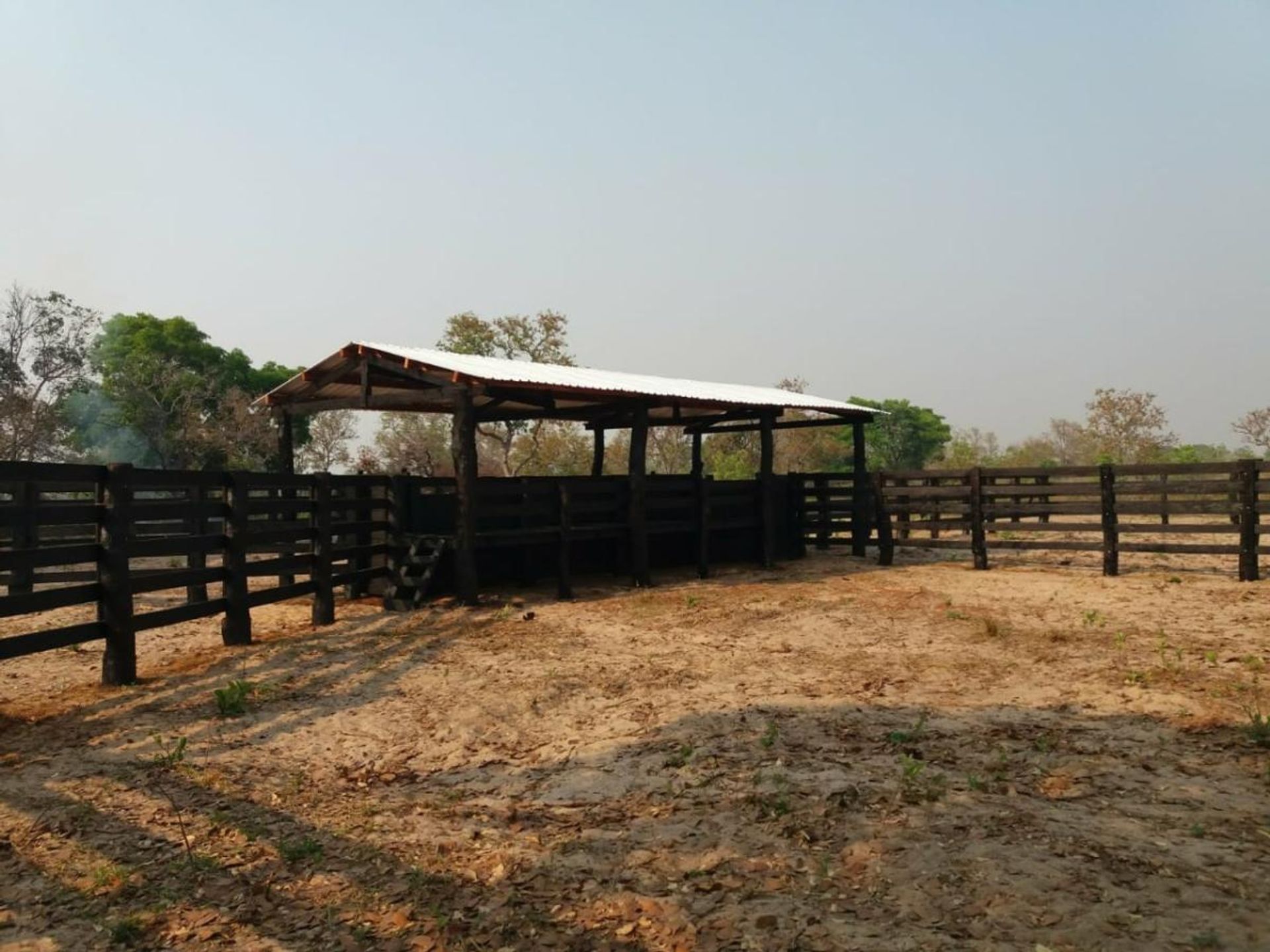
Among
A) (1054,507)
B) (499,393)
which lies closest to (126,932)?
(499,393)

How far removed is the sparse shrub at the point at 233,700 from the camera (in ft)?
19.4

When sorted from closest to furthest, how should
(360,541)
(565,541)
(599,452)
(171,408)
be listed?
(360,541) < (565,541) < (599,452) < (171,408)

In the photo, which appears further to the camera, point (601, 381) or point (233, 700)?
point (601, 381)

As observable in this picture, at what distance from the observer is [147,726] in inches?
221

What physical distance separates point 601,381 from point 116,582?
8.54m

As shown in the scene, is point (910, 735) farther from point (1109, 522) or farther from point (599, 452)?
point (599, 452)

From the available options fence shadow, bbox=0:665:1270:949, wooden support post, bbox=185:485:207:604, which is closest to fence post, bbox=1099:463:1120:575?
fence shadow, bbox=0:665:1270:949

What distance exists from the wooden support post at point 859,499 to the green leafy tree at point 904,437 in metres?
41.9

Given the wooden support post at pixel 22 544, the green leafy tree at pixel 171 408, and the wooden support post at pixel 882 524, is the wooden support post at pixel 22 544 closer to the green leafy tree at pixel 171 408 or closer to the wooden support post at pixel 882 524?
the wooden support post at pixel 882 524

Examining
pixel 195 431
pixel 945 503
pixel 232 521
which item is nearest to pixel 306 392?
pixel 232 521

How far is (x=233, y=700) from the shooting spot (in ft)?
19.6

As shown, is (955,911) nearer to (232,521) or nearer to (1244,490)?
(232,521)

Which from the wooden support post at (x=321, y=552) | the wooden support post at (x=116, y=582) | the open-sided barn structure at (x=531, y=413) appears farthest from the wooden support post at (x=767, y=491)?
the wooden support post at (x=116, y=582)

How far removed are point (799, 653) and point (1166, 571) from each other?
8159mm
